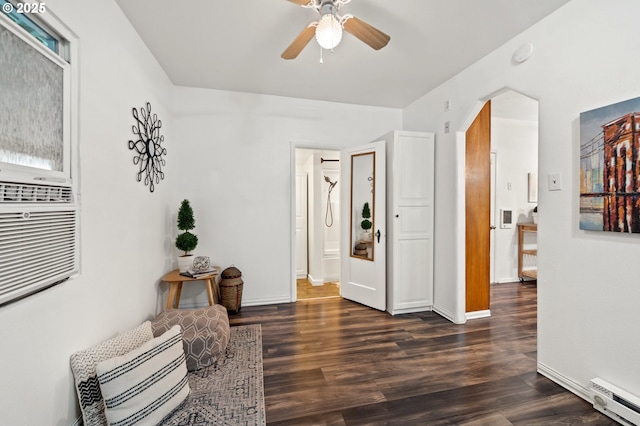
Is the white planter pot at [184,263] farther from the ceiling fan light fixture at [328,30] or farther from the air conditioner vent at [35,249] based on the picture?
the ceiling fan light fixture at [328,30]

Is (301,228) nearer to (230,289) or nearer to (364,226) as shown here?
(364,226)

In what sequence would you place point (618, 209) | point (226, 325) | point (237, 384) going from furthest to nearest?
point (226, 325) → point (237, 384) → point (618, 209)

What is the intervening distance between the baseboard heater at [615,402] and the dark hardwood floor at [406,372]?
0.06 meters

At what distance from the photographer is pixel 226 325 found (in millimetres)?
2400

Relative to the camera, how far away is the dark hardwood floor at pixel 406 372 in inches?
66.7

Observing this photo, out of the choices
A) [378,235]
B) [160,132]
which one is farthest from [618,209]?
[160,132]

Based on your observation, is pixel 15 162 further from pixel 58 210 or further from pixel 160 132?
pixel 160 132

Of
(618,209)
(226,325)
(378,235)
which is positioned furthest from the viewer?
(378,235)

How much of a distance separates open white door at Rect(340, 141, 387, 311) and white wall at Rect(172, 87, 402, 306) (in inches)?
19.5

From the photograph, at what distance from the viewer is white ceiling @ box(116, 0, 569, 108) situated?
2.01m

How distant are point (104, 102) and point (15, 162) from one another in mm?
852

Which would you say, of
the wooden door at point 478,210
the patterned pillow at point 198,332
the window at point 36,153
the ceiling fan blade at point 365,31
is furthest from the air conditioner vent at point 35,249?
the wooden door at point 478,210

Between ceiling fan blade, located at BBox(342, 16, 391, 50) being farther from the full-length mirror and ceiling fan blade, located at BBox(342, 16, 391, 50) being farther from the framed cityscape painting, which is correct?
the full-length mirror

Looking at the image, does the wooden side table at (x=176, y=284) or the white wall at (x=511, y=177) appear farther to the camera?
the white wall at (x=511, y=177)
